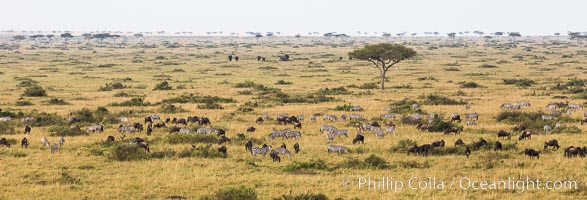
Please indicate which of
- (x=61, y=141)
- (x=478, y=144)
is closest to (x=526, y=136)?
(x=478, y=144)

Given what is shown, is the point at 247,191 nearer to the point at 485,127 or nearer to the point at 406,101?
the point at 485,127

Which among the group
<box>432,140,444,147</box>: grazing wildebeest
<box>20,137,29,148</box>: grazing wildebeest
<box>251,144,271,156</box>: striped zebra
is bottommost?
<box>20,137,29,148</box>: grazing wildebeest

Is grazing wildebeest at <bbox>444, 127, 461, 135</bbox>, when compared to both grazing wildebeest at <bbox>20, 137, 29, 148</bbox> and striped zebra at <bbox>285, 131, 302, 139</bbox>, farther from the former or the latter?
grazing wildebeest at <bbox>20, 137, 29, 148</bbox>

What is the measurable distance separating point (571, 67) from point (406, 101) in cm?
4950

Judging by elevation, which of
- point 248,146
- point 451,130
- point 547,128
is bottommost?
point 248,146

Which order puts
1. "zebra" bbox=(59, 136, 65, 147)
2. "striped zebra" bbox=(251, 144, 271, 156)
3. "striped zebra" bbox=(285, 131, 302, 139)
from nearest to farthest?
"striped zebra" bbox=(251, 144, 271, 156) < "zebra" bbox=(59, 136, 65, 147) < "striped zebra" bbox=(285, 131, 302, 139)

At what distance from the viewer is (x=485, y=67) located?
267ft

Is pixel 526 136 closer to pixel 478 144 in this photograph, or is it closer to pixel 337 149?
pixel 478 144

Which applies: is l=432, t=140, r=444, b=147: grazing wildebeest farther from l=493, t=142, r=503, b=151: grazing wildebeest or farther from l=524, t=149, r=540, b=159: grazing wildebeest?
l=524, t=149, r=540, b=159: grazing wildebeest

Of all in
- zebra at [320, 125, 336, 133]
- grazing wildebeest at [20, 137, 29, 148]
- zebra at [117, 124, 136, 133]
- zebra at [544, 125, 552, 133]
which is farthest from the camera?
zebra at [117, 124, 136, 133]

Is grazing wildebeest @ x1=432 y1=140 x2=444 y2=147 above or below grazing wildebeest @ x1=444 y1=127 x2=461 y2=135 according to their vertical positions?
above

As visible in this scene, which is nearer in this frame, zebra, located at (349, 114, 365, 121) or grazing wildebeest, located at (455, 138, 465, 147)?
grazing wildebeest, located at (455, 138, 465, 147)

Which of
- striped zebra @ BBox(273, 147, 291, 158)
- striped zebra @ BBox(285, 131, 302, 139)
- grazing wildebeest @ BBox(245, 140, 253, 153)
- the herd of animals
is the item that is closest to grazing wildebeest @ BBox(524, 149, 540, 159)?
the herd of animals

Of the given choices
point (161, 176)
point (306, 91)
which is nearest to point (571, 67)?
point (306, 91)
